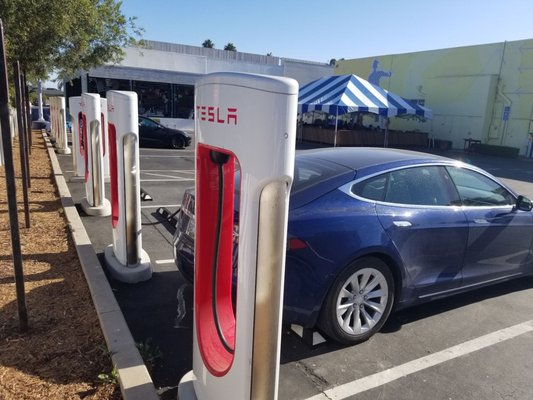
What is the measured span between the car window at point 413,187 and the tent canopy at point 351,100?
54.9 feet

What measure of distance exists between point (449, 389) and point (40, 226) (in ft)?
17.2

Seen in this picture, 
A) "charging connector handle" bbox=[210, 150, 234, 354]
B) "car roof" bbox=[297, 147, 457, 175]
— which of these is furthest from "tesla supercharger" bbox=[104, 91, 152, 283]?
"charging connector handle" bbox=[210, 150, 234, 354]

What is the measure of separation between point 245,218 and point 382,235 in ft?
6.24

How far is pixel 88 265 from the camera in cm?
452

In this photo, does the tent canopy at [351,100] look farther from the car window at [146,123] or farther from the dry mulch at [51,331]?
the dry mulch at [51,331]

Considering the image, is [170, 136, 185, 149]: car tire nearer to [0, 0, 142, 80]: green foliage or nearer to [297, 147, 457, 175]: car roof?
[0, 0, 142, 80]: green foliage

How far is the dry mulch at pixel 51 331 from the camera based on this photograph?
2.74 meters

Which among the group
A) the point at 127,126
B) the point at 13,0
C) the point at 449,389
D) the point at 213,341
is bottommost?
the point at 449,389

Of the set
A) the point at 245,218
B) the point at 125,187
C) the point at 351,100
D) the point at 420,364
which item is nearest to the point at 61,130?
the point at 125,187

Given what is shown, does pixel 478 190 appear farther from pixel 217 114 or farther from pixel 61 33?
pixel 61 33

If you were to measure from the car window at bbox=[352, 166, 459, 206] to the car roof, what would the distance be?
0.28ft

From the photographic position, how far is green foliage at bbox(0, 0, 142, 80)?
8211mm

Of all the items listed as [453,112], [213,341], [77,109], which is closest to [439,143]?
[453,112]

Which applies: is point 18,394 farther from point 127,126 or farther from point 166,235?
point 166,235
